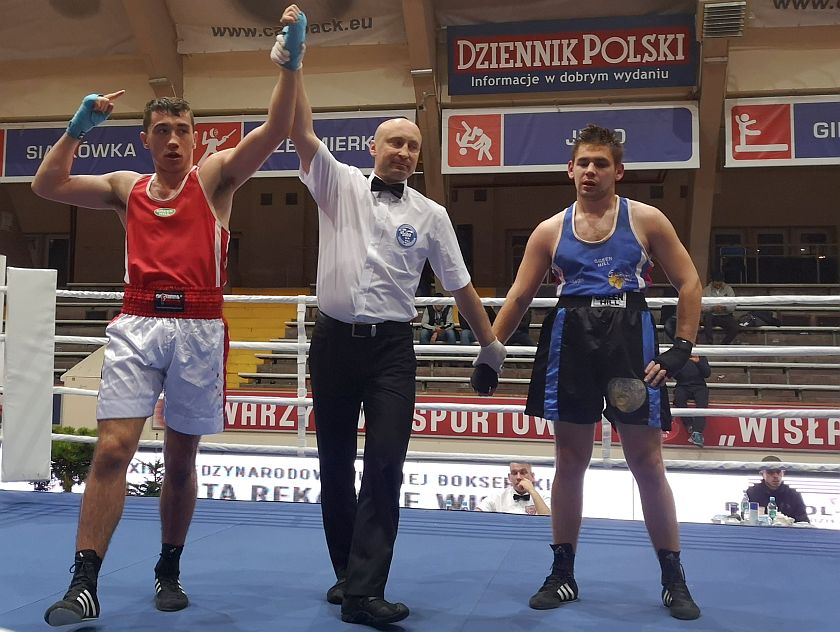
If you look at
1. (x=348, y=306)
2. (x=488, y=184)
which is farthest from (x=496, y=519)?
(x=488, y=184)

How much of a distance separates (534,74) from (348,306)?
6.77 m

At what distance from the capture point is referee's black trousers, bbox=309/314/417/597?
198 cm

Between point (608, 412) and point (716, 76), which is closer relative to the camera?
point (608, 412)

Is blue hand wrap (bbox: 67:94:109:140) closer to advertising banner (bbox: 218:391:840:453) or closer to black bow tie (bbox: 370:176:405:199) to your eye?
black bow tie (bbox: 370:176:405:199)

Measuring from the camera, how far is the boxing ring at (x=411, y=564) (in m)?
2.00

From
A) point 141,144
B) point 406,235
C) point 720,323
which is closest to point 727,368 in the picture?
point 720,323

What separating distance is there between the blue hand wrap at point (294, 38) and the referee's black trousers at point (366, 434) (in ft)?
2.29

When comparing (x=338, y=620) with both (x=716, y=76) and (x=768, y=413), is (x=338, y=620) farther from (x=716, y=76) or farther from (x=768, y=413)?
(x=716, y=76)

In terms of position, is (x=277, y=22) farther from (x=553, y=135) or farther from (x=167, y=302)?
(x=167, y=302)

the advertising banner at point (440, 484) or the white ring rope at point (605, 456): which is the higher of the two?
the white ring rope at point (605, 456)

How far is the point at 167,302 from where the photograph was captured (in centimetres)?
203

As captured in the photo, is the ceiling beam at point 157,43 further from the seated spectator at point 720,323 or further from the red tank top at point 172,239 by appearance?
the red tank top at point 172,239

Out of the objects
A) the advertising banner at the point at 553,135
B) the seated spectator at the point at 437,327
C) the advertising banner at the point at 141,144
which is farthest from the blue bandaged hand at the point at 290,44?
the advertising banner at the point at 141,144

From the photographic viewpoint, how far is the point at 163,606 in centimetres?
202
